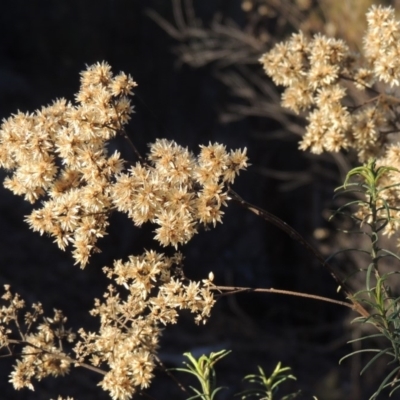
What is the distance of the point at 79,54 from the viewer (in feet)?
34.6

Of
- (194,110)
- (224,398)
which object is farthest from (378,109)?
(194,110)

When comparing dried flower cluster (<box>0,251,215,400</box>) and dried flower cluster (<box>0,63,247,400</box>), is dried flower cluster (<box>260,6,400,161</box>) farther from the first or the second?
dried flower cluster (<box>0,251,215,400</box>)

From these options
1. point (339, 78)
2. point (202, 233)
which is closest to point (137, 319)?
point (339, 78)

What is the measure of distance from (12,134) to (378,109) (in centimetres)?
114

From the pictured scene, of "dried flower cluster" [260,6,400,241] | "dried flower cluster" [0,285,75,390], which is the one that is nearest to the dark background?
"dried flower cluster" [260,6,400,241]

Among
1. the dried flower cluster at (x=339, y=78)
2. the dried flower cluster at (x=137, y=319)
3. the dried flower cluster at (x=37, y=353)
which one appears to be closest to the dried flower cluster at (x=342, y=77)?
the dried flower cluster at (x=339, y=78)

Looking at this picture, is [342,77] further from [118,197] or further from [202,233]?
[202,233]

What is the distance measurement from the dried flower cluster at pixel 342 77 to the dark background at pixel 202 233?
685 cm

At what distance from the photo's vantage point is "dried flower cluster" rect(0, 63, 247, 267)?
1.73 meters

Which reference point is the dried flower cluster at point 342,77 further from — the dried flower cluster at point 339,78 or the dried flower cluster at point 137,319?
the dried flower cluster at point 137,319

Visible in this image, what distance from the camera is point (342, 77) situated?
2395 millimetres

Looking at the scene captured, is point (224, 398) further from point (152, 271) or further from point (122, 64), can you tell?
point (152, 271)

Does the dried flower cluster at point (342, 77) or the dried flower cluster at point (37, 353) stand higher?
the dried flower cluster at point (342, 77)

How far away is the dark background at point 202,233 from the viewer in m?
9.66
